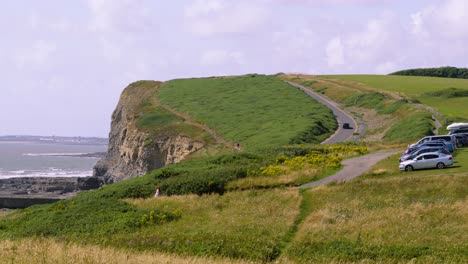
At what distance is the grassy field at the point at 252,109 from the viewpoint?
2842 inches

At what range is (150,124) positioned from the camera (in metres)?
88.8

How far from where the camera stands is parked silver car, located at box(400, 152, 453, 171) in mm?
38781

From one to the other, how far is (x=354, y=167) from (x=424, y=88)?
72.6 m

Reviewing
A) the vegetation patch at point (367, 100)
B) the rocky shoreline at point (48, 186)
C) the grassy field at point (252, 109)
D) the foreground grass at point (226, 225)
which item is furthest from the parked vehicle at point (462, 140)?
the rocky shoreline at point (48, 186)

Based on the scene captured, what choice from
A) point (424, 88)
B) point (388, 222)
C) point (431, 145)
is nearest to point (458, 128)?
point (431, 145)

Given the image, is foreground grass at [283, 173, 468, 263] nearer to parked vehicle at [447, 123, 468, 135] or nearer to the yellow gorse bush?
the yellow gorse bush

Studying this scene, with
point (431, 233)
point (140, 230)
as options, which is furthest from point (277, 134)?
point (431, 233)

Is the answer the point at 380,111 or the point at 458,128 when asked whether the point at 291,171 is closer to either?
the point at 458,128

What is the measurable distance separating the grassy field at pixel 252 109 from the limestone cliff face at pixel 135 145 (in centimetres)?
462

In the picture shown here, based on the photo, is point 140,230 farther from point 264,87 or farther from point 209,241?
point 264,87

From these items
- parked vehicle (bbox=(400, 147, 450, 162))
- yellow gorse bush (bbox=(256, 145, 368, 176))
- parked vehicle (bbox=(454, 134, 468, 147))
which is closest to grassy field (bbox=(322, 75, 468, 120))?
parked vehicle (bbox=(454, 134, 468, 147))

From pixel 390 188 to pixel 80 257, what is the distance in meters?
23.5

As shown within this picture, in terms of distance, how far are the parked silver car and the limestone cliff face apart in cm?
3658

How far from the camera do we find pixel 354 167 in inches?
1666
